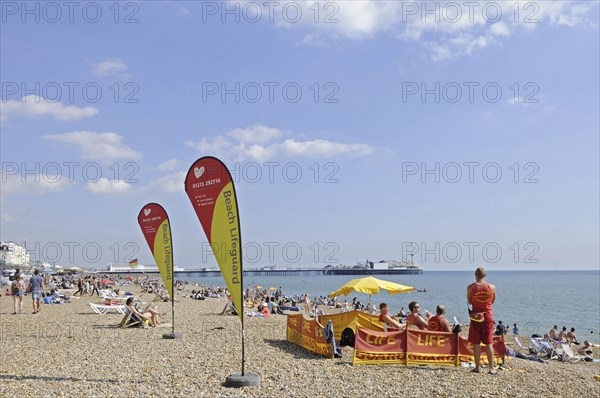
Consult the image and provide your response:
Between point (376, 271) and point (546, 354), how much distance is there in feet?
546

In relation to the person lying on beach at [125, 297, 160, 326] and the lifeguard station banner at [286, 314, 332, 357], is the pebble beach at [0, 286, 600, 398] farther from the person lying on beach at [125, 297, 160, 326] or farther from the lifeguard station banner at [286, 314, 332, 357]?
the person lying on beach at [125, 297, 160, 326]

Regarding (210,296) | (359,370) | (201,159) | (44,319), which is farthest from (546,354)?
(210,296)

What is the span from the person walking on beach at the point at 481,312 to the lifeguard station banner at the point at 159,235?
25.0ft

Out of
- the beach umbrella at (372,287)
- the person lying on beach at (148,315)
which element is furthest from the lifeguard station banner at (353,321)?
the person lying on beach at (148,315)

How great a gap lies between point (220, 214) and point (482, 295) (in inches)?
176

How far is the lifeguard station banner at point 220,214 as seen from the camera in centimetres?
789

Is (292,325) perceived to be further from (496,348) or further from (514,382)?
(514,382)

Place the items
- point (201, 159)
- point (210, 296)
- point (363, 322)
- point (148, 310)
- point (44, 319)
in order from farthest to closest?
1. point (210, 296)
2. point (44, 319)
3. point (148, 310)
4. point (363, 322)
5. point (201, 159)

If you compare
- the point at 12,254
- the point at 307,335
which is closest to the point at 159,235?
the point at 307,335

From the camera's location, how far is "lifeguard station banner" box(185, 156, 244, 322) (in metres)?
7.89

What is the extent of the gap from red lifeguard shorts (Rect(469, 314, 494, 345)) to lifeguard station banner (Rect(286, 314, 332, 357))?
8.86 feet

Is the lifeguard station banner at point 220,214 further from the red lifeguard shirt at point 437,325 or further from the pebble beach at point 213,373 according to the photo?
the red lifeguard shirt at point 437,325

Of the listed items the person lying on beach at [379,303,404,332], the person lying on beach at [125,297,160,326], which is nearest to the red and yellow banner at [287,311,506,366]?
the person lying on beach at [379,303,404,332]

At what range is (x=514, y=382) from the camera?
870cm
